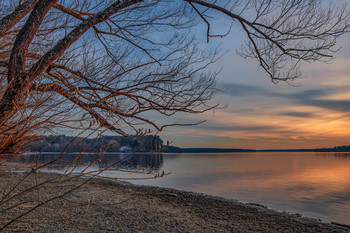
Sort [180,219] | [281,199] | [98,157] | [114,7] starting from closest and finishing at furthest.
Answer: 1. [98,157]
2. [114,7]
3. [180,219]
4. [281,199]

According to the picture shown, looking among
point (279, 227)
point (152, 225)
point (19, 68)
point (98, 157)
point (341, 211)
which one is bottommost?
point (341, 211)

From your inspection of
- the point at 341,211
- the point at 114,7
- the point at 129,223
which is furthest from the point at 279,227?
the point at 341,211

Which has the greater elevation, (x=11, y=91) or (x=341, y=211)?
(x=11, y=91)

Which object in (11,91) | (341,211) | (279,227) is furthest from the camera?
(341,211)

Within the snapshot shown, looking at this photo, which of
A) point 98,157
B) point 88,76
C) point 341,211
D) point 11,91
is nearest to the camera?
point 98,157

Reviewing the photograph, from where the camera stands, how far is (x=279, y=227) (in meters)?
8.38

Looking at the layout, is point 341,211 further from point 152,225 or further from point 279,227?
point 152,225

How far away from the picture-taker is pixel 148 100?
3.74 m

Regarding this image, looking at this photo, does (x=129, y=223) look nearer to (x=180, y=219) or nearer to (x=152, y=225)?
(x=152, y=225)

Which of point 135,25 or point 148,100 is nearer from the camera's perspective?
point 148,100

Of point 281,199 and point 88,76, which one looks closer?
point 88,76

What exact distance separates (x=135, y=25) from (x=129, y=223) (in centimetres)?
441

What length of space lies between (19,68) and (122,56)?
166 centimetres

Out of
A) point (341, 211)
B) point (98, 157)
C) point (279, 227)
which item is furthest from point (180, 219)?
point (341, 211)
